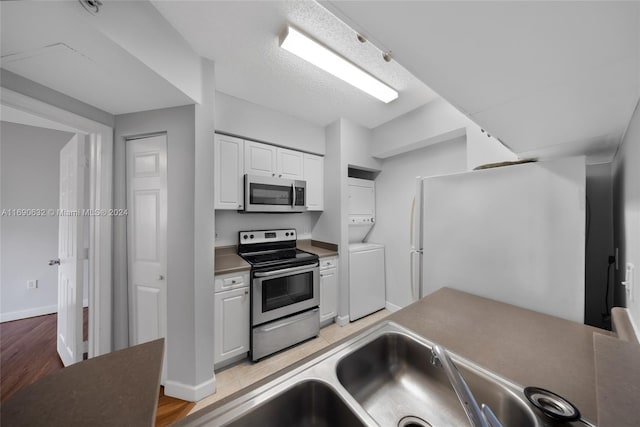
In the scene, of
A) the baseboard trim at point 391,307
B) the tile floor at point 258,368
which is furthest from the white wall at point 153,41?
the baseboard trim at point 391,307

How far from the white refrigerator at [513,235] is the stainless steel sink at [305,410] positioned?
1.20 meters

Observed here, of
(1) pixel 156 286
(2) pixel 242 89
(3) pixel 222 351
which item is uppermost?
(2) pixel 242 89

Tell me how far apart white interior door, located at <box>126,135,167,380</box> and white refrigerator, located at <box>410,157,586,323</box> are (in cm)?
212

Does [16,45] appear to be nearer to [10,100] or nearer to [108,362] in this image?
[10,100]

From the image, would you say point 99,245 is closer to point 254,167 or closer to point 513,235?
point 254,167

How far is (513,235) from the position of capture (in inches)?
47.5

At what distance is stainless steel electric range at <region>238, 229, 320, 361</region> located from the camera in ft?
6.53

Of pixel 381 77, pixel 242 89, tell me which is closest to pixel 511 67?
pixel 381 77

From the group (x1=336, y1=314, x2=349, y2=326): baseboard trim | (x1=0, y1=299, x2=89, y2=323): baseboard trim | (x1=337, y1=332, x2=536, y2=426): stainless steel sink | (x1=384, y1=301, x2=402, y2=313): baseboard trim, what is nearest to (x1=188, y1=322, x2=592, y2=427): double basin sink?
(x1=337, y1=332, x2=536, y2=426): stainless steel sink

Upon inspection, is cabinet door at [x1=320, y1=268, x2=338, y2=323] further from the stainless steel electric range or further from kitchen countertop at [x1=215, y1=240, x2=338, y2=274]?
kitchen countertop at [x1=215, y1=240, x2=338, y2=274]

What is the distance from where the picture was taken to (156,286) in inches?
65.6

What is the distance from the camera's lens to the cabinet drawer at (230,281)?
1.84 metres

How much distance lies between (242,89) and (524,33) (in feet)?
7.19

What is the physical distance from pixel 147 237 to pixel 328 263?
71.4 inches
